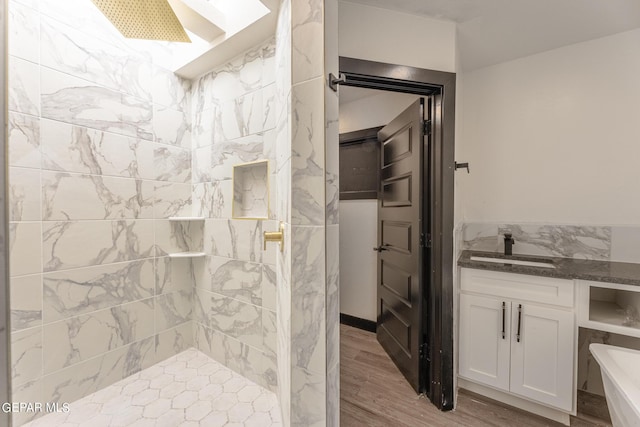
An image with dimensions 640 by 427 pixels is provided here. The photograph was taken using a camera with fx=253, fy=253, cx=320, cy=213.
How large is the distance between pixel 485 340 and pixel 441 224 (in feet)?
2.70

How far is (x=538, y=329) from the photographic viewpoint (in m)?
1.52

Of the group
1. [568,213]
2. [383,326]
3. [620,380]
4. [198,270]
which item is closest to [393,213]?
[383,326]

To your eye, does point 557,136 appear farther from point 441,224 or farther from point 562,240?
point 441,224

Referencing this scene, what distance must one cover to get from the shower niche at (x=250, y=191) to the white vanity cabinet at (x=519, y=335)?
4.89ft

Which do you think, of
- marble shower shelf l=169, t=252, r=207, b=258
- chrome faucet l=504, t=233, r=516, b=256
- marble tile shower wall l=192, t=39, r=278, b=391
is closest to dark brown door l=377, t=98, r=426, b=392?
chrome faucet l=504, t=233, r=516, b=256

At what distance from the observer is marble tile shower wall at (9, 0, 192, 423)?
135 centimetres

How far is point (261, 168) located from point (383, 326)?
5.79 ft

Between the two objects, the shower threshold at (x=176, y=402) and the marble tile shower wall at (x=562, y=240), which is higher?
the marble tile shower wall at (x=562, y=240)

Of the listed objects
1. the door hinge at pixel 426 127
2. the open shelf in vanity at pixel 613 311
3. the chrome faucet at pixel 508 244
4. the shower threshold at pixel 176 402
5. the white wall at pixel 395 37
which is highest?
the white wall at pixel 395 37

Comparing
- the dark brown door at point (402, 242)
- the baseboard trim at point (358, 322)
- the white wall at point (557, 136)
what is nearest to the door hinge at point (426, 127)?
the dark brown door at point (402, 242)

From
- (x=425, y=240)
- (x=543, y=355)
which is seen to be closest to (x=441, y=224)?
(x=425, y=240)

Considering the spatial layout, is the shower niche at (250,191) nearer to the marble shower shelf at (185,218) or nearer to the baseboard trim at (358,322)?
the marble shower shelf at (185,218)

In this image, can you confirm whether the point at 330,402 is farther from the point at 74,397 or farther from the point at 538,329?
the point at 74,397

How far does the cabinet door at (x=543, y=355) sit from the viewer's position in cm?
144
